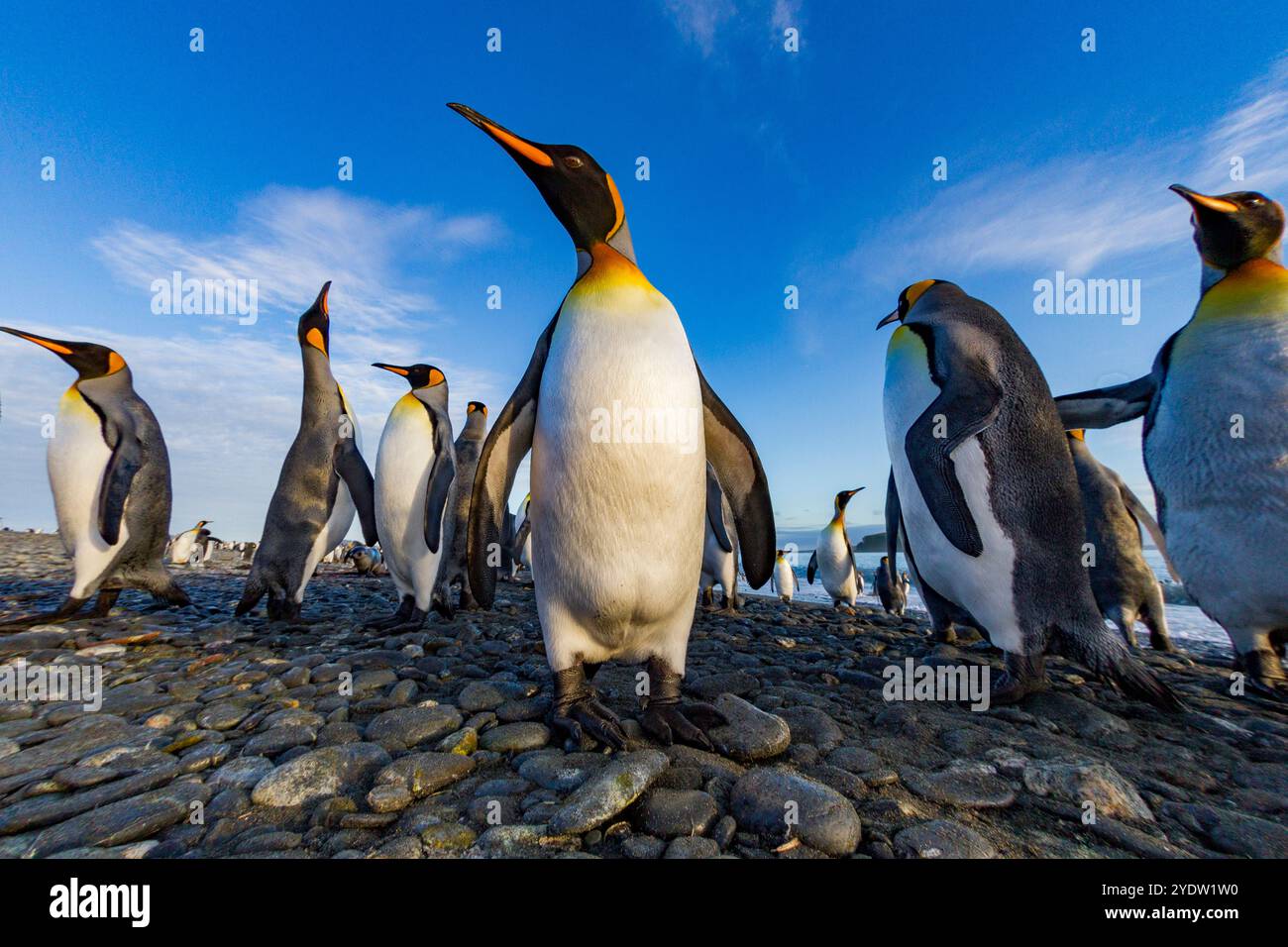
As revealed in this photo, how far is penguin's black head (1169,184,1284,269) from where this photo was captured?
324 centimetres

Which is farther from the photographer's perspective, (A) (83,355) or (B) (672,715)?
(A) (83,355)

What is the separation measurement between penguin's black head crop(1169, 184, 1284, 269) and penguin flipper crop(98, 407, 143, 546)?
7.81m

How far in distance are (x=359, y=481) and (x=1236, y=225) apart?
6411mm

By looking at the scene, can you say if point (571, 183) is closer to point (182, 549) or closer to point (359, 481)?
point (359, 481)

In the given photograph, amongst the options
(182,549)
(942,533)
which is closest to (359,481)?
(942,533)

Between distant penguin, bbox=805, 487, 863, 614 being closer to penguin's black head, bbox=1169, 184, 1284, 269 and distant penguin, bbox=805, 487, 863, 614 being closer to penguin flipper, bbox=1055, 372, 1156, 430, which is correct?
penguin flipper, bbox=1055, 372, 1156, 430

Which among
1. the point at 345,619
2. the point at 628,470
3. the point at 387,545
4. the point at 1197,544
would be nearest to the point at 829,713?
the point at 628,470

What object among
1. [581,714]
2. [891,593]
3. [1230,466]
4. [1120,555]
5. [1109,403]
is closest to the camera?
[581,714]

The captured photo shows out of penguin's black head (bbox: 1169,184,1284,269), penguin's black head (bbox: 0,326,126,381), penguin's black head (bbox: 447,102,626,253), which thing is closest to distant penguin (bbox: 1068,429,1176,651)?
penguin's black head (bbox: 1169,184,1284,269)

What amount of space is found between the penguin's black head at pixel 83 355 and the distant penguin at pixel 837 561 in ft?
30.9

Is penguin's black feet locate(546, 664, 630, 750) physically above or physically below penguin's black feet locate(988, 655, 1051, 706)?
above

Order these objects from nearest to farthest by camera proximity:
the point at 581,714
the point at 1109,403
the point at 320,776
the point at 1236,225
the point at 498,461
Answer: the point at 320,776
the point at 581,714
the point at 498,461
the point at 1236,225
the point at 1109,403

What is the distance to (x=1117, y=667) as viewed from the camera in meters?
2.46
